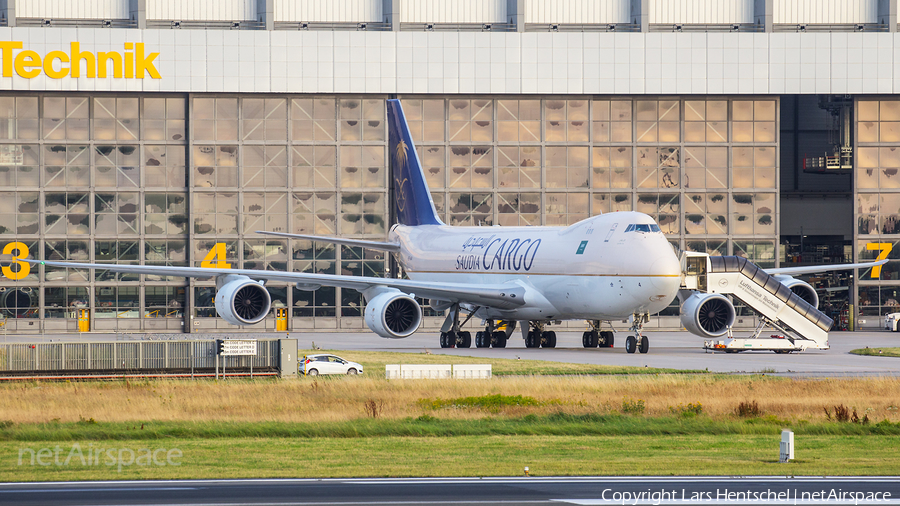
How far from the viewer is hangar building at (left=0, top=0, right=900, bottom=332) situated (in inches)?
2904

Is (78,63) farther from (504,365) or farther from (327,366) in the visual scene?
(504,365)

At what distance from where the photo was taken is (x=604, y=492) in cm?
1669

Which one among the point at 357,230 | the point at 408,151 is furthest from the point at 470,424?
the point at 357,230

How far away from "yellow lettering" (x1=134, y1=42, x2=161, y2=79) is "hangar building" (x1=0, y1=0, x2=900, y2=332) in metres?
0.14

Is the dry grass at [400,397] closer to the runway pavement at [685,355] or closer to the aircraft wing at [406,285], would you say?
the runway pavement at [685,355]

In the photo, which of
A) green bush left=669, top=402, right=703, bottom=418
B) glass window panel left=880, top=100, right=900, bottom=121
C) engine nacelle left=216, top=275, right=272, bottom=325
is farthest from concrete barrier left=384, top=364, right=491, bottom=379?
glass window panel left=880, top=100, right=900, bottom=121

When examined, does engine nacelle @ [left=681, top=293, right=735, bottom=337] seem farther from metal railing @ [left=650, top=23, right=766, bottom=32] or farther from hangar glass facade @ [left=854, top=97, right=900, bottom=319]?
hangar glass facade @ [left=854, top=97, right=900, bottom=319]

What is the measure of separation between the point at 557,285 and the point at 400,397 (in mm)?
17625

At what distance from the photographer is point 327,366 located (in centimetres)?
3975

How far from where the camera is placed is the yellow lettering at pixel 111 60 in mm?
72688

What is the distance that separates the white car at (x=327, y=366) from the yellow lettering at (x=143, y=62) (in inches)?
1520

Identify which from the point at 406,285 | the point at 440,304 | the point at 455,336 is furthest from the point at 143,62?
the point at 406,285

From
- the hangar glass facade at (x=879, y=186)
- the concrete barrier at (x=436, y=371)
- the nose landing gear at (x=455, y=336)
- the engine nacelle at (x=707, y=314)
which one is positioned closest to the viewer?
the concrete barrier at (x=436, y=371)

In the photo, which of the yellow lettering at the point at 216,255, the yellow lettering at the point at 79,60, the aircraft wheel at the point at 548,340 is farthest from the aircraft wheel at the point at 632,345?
the yellow lettering at the point at 79,60
